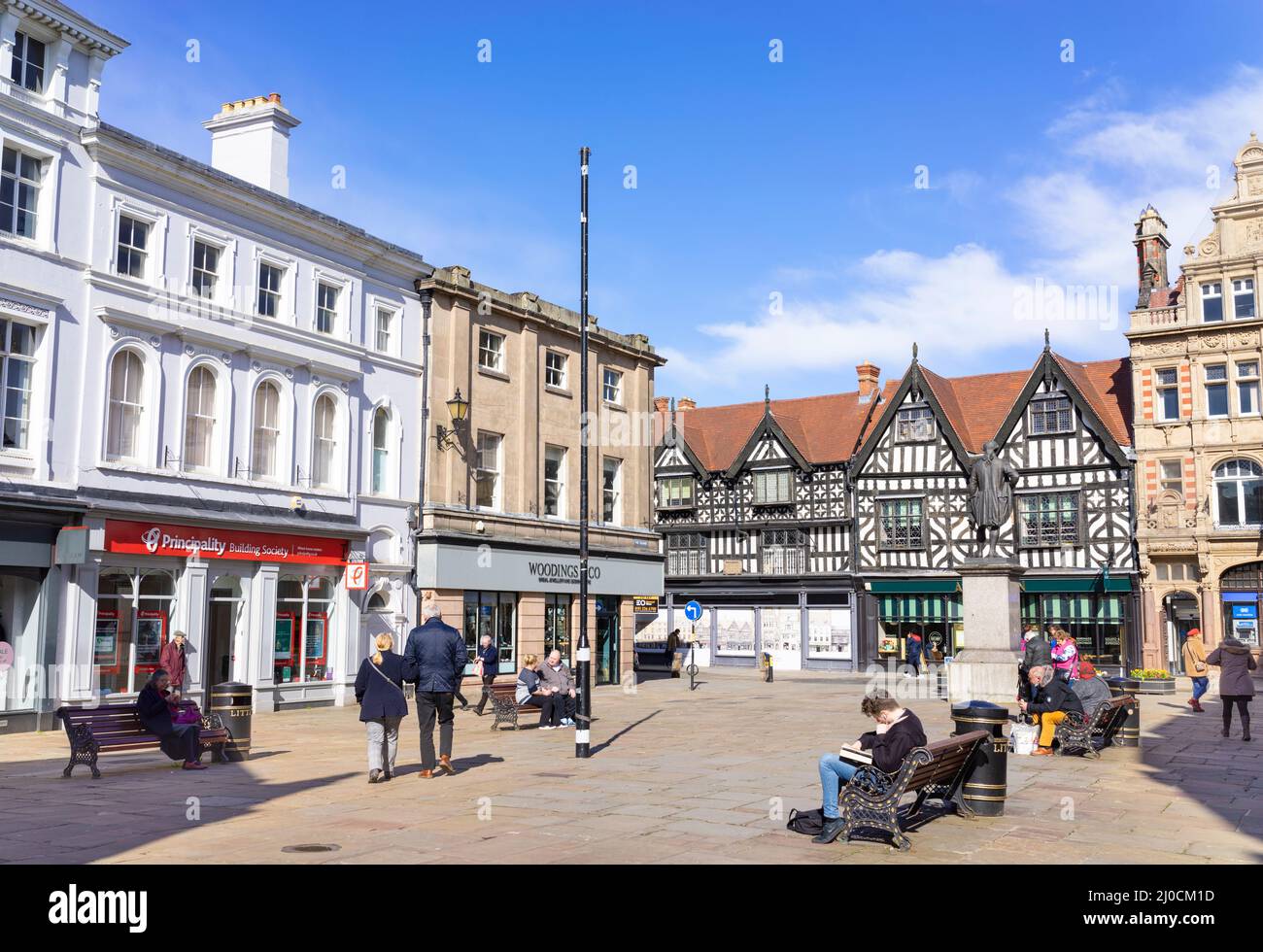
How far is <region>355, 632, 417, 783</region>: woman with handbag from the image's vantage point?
503 inches

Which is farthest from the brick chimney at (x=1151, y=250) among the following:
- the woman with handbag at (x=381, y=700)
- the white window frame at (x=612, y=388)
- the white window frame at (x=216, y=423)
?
the woman with handbag at (x=381, y=700)

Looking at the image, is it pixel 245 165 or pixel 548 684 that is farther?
pixel 245 165

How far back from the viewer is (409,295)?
91.1 ft

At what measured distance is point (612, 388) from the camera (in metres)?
34.8

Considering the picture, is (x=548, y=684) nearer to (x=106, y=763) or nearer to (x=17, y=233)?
(x=106, y=763)

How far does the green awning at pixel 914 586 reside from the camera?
1774 inches

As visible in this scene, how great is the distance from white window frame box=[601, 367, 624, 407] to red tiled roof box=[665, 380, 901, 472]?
624 inches

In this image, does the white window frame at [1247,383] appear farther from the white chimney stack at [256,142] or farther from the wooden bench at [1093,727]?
the white chimney stack at [256,142]

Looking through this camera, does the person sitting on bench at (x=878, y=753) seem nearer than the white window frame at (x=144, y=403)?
Yes

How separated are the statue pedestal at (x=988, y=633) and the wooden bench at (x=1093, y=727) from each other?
6.71 meters
